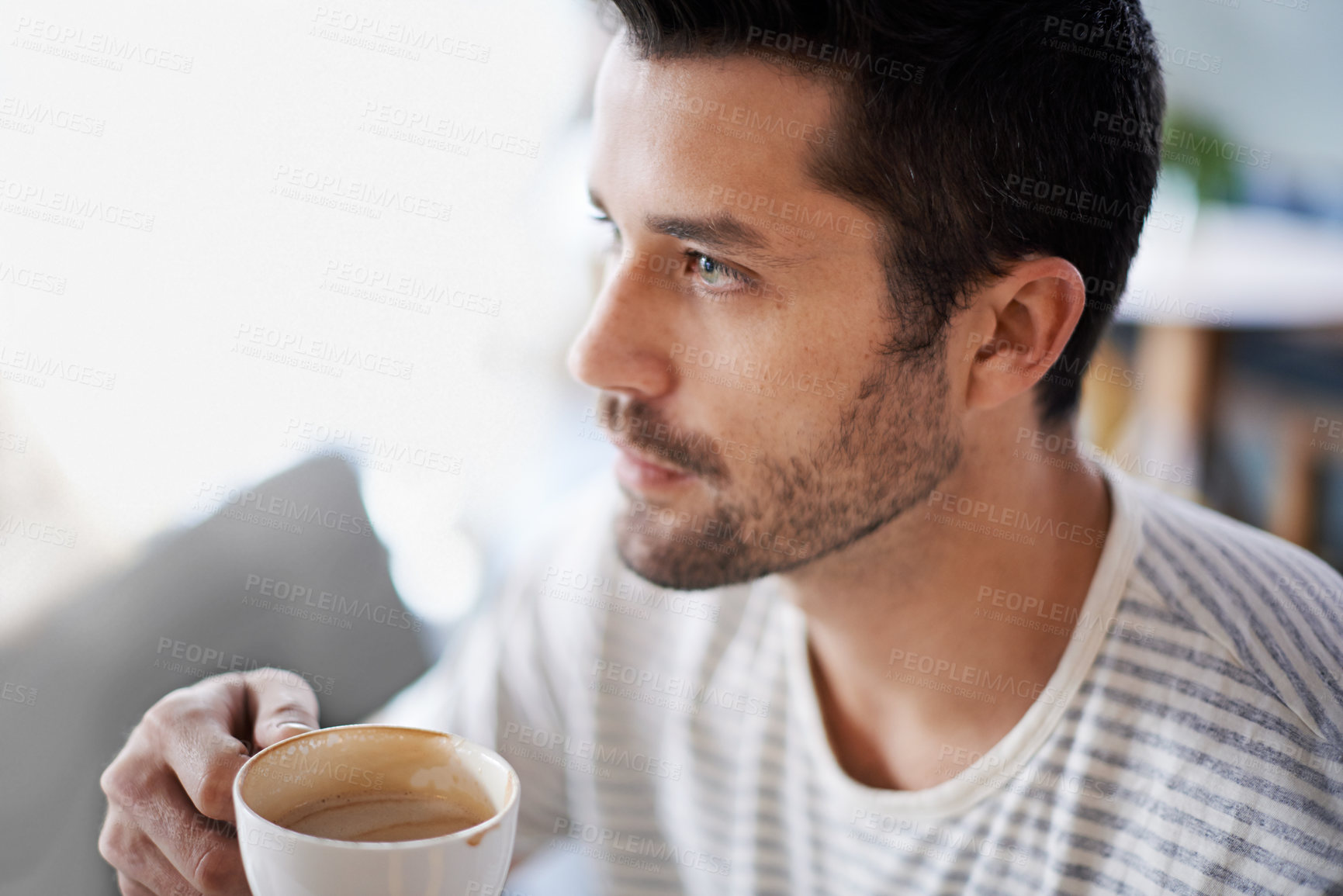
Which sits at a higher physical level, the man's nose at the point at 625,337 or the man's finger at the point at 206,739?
the man's nose at the point at 625,337

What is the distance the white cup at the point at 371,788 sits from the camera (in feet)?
1.68

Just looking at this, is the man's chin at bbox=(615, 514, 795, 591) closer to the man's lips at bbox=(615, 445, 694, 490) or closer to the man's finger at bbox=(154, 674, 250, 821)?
the man's lips at bbox=(615, 445, 694, 490)

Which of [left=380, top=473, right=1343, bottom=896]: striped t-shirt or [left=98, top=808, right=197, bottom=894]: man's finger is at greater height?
[left=380, top=473, right=1343, bottom=896]: striped t-shirt

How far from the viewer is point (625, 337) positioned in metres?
0.91

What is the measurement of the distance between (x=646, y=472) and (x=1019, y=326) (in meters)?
0.41

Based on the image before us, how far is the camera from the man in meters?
0.83

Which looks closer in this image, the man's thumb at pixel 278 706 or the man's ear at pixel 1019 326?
the man's thumb at pixel 278 706

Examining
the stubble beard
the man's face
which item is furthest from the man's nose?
the stubble beard

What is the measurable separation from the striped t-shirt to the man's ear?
0.57ft

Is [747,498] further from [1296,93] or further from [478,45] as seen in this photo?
[1296,93]

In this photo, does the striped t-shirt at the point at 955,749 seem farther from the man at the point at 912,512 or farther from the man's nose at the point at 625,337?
the man's nose at the point at 625,337

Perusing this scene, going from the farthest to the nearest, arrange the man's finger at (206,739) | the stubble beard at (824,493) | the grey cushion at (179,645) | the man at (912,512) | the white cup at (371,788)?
the grey cushion at (179,645)
the stubble beard at (824,493)
the man at (912,512)
the man's finger at (206,739)
the white cup at (371,788)

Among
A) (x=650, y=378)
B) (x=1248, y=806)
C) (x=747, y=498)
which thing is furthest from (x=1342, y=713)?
(x=650, y=378)

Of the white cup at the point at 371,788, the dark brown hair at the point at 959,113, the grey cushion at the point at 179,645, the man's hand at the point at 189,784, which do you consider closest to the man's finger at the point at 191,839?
the man's hand at the point at 189,784
